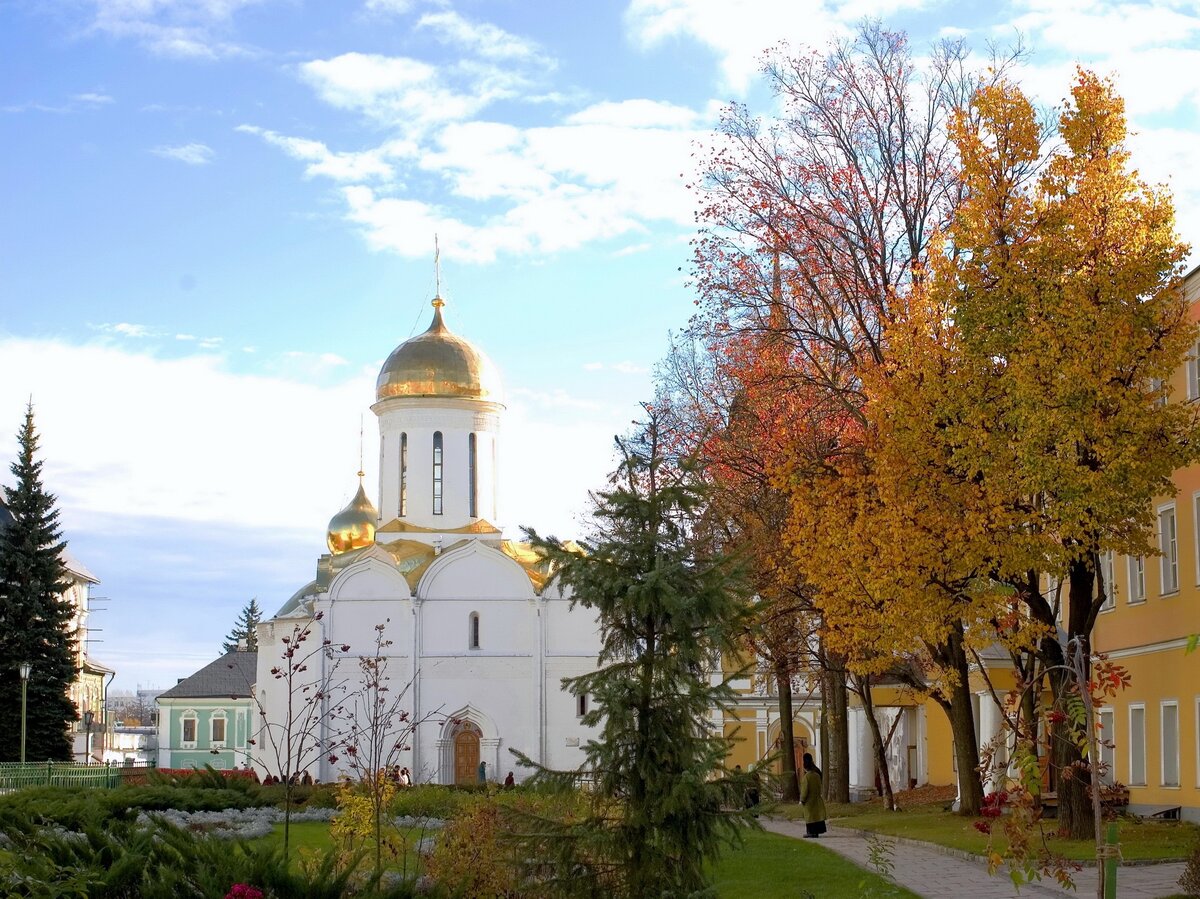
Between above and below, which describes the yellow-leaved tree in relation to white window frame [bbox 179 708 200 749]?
above

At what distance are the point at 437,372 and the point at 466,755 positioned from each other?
13241mm

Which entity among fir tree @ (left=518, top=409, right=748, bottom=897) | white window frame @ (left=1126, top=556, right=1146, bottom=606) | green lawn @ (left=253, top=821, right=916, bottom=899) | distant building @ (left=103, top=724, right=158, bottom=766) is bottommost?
distant building @ (left=103, top=724, right=158, bottom=766)

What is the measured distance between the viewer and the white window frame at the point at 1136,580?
2530cm

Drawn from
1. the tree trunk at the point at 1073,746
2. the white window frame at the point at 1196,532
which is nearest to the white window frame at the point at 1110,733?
the white window frame at the point at 1196,532

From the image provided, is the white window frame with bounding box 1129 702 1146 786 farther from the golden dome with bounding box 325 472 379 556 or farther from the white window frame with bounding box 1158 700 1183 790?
the golden dome with bounding box 325 472 379 556

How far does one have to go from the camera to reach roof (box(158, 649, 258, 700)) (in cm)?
8094

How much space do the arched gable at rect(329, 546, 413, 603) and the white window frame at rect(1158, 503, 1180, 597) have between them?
3030 centimetres

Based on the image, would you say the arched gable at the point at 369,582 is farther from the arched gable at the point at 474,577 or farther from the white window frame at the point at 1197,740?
the white window frame at the point at 1197,740

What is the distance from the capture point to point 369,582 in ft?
166

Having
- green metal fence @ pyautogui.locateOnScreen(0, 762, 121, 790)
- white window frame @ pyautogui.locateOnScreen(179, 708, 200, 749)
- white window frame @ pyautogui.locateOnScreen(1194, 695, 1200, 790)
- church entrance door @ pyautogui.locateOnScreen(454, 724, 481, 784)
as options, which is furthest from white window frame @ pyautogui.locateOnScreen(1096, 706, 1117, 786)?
white window frame @ pyautogui.locateOnScreen(179, 708, 200, 749)

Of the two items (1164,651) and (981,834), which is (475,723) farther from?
(981,834)

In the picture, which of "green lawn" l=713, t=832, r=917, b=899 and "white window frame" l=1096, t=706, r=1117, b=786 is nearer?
"green lawn" l=713, t=832, r=917, b=899

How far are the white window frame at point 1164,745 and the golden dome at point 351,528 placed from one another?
38.4m

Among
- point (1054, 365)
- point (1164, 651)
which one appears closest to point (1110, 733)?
point (1164, 651)
